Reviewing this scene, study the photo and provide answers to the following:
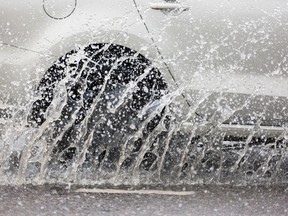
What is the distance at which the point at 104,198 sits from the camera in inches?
231

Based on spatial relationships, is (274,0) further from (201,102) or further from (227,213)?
(227,213)

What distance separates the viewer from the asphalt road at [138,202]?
550 cm

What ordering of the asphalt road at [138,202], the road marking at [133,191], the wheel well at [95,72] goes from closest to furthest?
the asphalt road at [138,202], the road marking at [133,191], the wheel well at [95,72]

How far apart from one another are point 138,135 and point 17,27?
1247 millimetres

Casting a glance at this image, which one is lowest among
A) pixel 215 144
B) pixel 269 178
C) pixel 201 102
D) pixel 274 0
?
pixel 269 178

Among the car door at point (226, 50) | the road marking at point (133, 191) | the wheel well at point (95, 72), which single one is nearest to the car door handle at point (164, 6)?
the car door at point (226, 50)

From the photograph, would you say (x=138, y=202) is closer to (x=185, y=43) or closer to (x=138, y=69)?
(x=138, y=69)

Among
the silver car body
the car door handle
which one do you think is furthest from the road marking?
the car door handle

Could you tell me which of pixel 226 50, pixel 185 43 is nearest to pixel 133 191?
pixel 185 43

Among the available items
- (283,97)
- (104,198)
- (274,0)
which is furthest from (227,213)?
(274,0)

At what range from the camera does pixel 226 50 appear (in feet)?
20.7

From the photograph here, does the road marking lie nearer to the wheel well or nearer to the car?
the car

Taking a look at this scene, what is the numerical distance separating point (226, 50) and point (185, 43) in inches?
12.8

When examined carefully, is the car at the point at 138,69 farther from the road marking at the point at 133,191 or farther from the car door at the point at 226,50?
the road marking at the point at 133,191
